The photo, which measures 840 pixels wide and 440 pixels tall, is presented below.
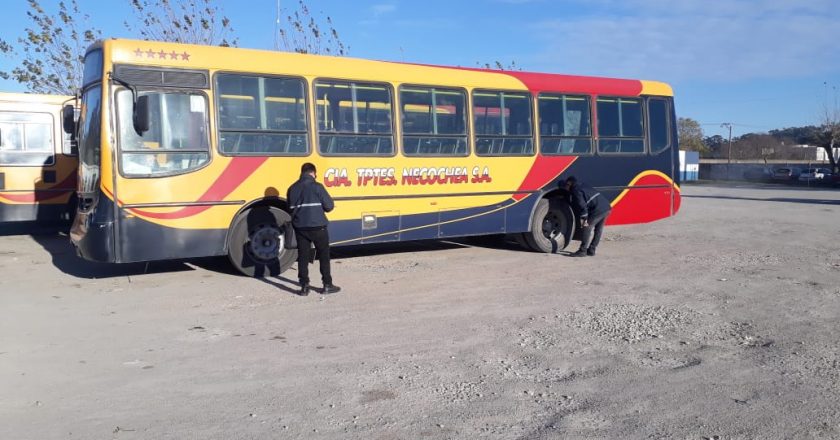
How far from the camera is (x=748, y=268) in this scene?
10.3 m

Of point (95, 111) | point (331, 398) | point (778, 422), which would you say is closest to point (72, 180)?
point (95, 111)

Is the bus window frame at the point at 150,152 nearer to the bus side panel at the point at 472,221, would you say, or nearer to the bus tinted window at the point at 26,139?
the bus side panel at the point at 472,221

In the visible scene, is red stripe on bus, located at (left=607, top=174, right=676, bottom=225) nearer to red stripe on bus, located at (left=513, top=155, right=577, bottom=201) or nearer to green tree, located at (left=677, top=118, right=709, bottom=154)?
red stripe on bus, located at (left=513, top=155, right=577, bottom=201)

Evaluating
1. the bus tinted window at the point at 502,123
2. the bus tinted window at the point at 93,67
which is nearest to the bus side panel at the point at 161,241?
the bus tinted window at the point at 93,67

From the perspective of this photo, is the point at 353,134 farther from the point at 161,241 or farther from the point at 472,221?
the point at 161,241

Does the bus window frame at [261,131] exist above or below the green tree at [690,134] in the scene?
below

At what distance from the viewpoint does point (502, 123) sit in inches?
445

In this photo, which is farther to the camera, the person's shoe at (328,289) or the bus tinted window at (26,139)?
the bus tinted window at (26,139)

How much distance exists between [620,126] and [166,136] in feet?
26.1

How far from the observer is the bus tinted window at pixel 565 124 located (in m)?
11.7

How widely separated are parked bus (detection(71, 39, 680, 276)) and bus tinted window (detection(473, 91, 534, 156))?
3cm

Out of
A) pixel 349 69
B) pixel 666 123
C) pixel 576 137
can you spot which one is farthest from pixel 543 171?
pixel 349 69

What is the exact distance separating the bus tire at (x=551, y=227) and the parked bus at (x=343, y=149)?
3 cm

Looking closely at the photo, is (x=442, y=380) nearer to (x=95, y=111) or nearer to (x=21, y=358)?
(x=21, y=358)
